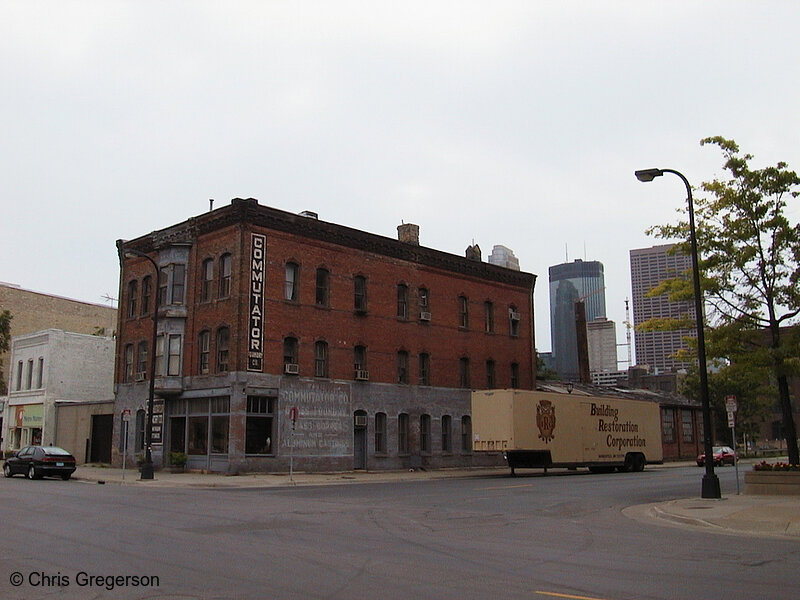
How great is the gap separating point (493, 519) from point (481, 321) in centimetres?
3174

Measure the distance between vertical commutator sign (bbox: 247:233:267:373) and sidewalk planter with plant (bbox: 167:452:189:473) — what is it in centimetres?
566

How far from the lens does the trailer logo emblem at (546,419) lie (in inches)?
1421

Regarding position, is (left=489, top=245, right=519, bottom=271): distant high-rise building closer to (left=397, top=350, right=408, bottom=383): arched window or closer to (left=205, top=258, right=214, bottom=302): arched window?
(left=397, top=350, right=408, bottom=383): arched window

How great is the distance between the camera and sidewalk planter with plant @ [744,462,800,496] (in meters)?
22.2

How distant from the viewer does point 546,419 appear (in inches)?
1438

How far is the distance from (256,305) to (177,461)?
329 inches

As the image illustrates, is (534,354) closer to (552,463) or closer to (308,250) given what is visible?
(552,463)

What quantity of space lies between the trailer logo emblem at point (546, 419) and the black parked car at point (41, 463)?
2041 cm

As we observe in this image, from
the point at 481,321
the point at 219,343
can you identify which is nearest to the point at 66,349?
the point at 219,343

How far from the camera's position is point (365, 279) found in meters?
42.1

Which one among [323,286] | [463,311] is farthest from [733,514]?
[463,311]

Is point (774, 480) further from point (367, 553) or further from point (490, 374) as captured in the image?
point (490, 374)

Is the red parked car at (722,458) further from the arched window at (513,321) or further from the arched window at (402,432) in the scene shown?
the arched window at (402,432)

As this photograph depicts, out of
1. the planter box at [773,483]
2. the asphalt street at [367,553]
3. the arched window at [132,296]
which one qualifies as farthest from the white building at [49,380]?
the planter box at [773,483]
